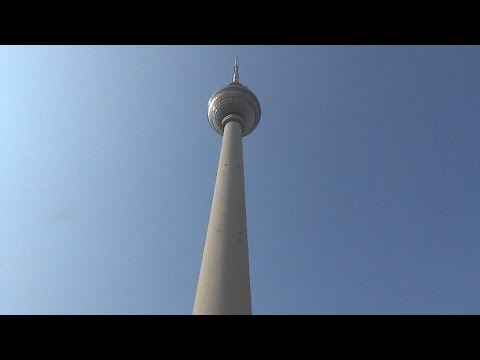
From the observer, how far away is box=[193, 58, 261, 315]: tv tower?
26219 mm

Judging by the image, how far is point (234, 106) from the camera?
4997cm

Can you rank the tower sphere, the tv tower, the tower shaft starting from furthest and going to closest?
the tower sphere < the tv tower < the tower shaft

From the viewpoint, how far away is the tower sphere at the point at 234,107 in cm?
5000

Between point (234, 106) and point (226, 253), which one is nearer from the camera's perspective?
point (226, 253)

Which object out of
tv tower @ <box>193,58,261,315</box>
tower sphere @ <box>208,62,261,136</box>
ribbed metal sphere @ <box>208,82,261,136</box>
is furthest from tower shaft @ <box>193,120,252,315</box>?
ribbed metal sphere @ <box>208,82,261,136</box>

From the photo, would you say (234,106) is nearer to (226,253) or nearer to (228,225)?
(228,225)

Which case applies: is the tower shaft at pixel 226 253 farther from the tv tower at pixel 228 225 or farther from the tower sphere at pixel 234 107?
the tower sphere at pixel 234 107

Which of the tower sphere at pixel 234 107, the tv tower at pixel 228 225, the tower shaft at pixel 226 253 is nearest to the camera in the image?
the tower shaft at pixel 226 253

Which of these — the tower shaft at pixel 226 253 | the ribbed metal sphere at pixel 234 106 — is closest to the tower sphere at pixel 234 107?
the ribbed metal sphere at pixel 234 106

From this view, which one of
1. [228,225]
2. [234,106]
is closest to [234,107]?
[234,106]

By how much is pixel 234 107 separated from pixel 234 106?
0.12 m

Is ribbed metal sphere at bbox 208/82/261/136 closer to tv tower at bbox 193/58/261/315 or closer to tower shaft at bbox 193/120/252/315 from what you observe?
tv tower at bbox 193/58/261/315
